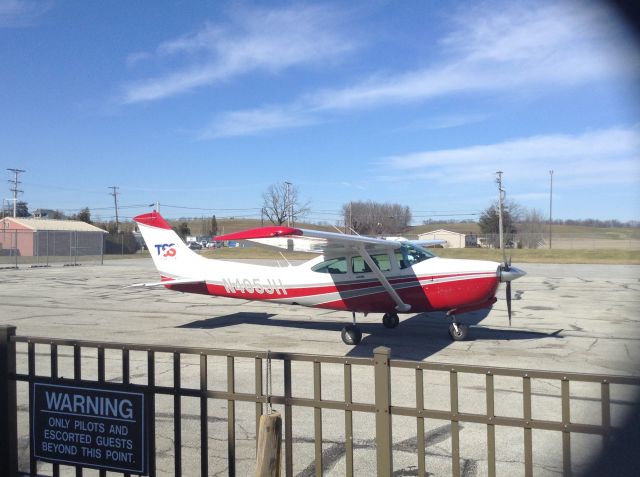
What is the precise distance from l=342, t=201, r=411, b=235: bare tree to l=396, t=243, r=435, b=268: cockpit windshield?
60536mm

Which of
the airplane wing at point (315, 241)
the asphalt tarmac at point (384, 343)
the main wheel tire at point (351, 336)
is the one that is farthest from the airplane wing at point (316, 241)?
the asphalt tarmac at point (384, 343)

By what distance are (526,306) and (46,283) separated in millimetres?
21680

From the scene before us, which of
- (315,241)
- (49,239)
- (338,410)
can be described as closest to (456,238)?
(49,239)

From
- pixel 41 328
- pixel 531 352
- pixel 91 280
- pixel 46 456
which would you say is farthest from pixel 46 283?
pixel 46 456

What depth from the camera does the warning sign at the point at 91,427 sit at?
4.07 m

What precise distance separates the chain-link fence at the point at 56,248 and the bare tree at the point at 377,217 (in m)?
32.9

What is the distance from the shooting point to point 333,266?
43.2ft

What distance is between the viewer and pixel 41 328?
14.2 meters

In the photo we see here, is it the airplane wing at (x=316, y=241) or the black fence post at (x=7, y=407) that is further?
the airplane wing at (x=316, y=241)

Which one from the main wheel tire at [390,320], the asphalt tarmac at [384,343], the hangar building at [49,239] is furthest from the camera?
the hangar building at [49,239]

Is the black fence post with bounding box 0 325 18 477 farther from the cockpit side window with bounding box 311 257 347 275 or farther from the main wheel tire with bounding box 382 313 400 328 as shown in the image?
the main wheel tire with bounding box 382 313 400 328

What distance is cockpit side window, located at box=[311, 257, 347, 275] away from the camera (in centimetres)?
1306

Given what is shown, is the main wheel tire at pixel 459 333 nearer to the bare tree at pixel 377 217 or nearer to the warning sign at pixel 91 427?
the warning sign at pixel 91 427

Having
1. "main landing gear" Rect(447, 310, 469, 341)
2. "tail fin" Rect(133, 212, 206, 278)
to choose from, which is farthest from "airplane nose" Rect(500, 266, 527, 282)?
"tail fin" Rect(133, 212, 206, 278)
